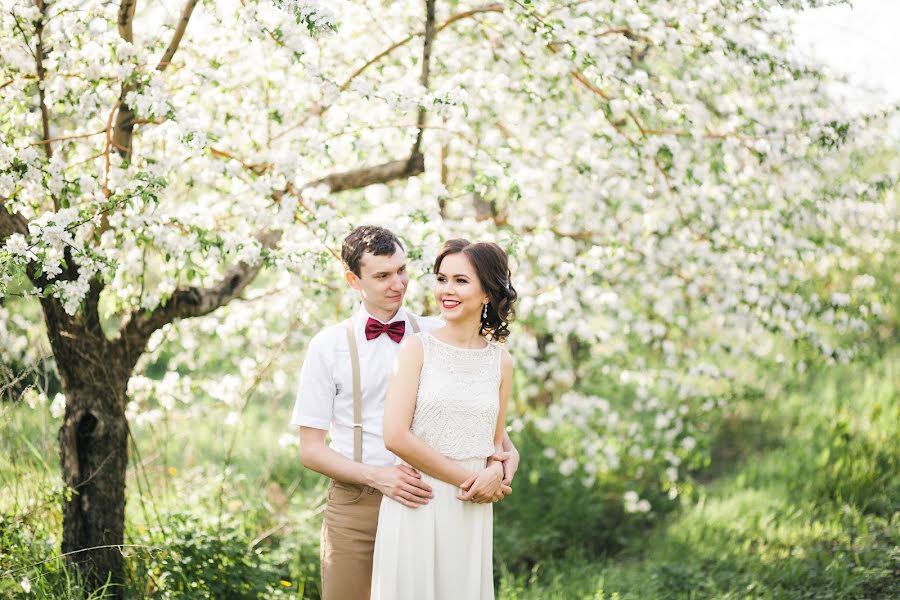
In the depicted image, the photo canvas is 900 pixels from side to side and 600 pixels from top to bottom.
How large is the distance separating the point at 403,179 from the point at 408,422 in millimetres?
2888

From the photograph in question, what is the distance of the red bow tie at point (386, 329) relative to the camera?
3207 millimetres

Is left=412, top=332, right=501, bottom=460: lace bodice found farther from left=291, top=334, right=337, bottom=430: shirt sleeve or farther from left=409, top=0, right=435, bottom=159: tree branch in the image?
left=409, top=0, right=435, bottom=159: tree branch

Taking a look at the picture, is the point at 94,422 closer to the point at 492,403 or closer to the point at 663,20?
the point at 492,403

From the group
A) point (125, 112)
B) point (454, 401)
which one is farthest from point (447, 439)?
point (125, 112)

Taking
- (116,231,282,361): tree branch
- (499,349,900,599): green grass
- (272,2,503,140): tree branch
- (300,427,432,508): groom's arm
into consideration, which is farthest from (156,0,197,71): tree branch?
(499,349,900,599): green grass

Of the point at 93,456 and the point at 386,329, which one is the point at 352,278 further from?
the point at 93,456

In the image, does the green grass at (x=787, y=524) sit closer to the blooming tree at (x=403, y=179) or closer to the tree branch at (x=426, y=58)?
the blooming tree at (x=403, y=179)

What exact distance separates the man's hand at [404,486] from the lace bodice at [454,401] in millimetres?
127

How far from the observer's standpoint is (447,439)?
9.79 ft

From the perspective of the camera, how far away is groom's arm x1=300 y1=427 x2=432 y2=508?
295 cm

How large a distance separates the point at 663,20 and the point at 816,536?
10.6 ft

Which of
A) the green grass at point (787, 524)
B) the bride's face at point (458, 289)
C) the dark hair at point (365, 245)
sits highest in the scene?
the dark hair at point (365, 245)

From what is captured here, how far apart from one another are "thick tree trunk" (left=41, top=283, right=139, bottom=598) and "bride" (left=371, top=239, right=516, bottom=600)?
67.3 inches

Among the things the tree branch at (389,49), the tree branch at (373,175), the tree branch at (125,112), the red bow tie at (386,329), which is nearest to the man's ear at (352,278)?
the red bow tie at (386,329)
